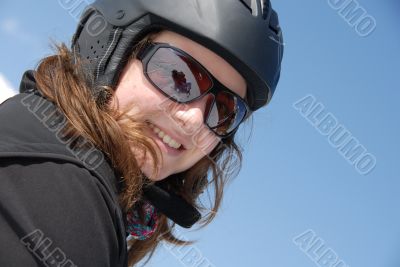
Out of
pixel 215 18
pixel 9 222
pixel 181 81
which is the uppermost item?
Result: pixel 215 18

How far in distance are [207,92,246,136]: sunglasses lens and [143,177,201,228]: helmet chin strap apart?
42 centimetres

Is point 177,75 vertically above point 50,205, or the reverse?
point 177,75

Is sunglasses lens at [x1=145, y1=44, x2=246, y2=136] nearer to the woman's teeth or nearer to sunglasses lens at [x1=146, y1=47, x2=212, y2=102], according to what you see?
sunglasses lens at [x1=146, y1=47, x2=212, y2=102]

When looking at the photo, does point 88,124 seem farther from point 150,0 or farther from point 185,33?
point 150,0

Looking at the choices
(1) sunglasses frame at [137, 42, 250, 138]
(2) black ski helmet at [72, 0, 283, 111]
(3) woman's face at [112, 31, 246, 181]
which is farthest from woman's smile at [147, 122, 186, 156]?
(2) black ski helmet at [72, 0, 283, 111]

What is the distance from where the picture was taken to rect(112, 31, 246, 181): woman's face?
5.82 ft

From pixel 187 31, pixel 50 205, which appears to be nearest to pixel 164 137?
pixel 187 31

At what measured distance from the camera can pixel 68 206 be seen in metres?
0.99

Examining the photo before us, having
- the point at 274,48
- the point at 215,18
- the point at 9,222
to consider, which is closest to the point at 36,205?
the point at 9,222

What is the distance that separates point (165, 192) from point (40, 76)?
0.84 meters

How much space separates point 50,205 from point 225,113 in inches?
49.4

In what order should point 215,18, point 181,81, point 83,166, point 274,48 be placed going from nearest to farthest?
point 83,166
point 181,81
point 215,18
point 274,48

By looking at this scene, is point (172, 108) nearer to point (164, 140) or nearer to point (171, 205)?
point (164, 140)

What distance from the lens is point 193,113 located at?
187 centimetres
